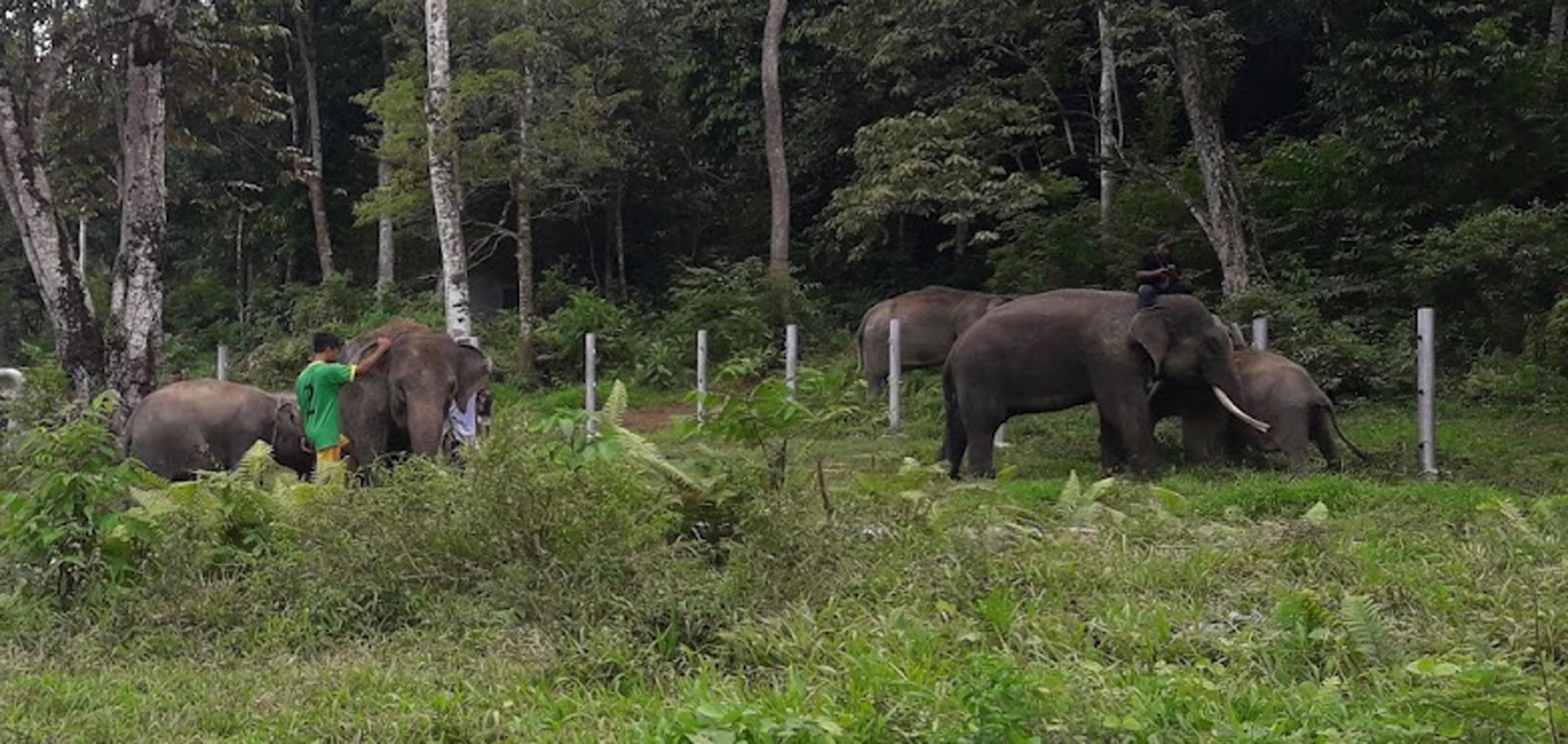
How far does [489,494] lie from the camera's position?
19.9 feet

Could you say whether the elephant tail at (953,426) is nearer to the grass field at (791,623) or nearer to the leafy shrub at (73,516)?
the grass field at (791,623)

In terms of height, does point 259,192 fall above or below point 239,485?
above

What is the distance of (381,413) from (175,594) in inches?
170

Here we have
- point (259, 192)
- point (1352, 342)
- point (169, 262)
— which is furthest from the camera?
point (169, 262)

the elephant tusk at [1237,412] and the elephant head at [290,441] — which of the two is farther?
the elephant head at [290,441]

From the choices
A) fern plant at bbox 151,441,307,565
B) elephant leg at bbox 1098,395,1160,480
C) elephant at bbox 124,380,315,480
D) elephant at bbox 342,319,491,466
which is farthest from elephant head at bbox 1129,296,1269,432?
elephant at bbox 124,380,315,480

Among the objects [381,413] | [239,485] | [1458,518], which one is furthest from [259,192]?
[1458,518]

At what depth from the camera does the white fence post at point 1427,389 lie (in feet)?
34.3

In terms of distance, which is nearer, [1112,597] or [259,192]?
[1112,597]

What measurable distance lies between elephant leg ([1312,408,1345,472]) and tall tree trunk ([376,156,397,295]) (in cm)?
1819

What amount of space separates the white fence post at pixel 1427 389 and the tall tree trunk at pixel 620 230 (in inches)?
765

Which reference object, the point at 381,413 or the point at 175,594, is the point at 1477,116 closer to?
the point at 381,413

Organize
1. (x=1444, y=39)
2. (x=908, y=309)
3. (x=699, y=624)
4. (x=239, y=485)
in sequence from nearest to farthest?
1. (x=699, y=624)
2. (x=239, y=485)
3. (x=1444, y=39)
4. (x=908, y=309)

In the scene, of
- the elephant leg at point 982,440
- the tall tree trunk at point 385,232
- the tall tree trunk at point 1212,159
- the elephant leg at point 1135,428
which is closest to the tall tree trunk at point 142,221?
the elephant leg at point 982,440
